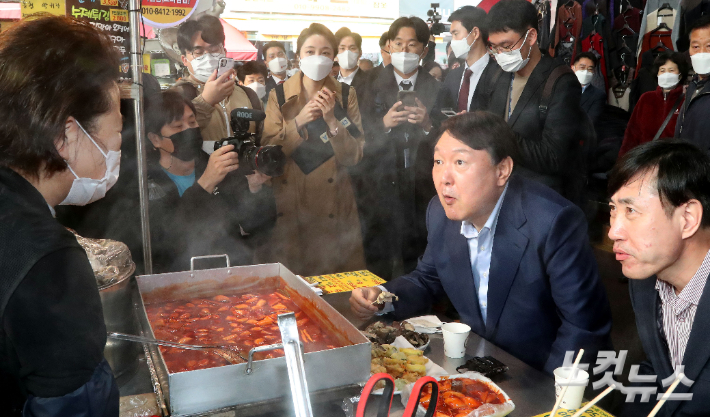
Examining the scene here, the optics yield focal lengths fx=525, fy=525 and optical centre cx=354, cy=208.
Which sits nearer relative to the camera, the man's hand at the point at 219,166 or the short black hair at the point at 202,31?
the man's hand at the point at 219,166

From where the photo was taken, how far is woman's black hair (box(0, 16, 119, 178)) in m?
1.04

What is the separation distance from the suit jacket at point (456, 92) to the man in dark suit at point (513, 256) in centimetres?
155

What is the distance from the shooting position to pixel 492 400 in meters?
1.35

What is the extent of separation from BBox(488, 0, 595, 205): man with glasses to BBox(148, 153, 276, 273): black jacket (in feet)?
5.03

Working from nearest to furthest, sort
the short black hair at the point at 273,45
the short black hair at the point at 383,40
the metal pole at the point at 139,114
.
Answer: the metal pole at the point at 139,114 < the short black hair at the point at 383,40 < the short black hair at the point at 273,45

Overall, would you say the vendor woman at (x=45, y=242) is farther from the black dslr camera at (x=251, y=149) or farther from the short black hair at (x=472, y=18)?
the short black hair at (x=472, y=18)

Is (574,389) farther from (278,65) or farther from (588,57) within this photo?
(588,57)

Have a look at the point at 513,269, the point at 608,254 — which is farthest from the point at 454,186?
the point at 608,254

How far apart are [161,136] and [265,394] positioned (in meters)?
1.77

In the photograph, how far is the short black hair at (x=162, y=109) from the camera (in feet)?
8.67

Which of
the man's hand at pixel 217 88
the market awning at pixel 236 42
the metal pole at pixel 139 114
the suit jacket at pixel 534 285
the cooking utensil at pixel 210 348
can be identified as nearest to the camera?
the cooking utensil at pixel 210 348

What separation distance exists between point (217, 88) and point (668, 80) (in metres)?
4.10

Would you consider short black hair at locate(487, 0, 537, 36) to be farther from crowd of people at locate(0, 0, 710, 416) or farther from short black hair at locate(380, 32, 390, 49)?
short black hair at locate(380, 32, 390, 49)

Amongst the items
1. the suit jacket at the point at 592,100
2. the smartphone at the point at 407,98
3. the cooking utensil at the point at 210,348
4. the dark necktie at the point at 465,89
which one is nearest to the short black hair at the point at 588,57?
the suit jacket at the point at 592,100
